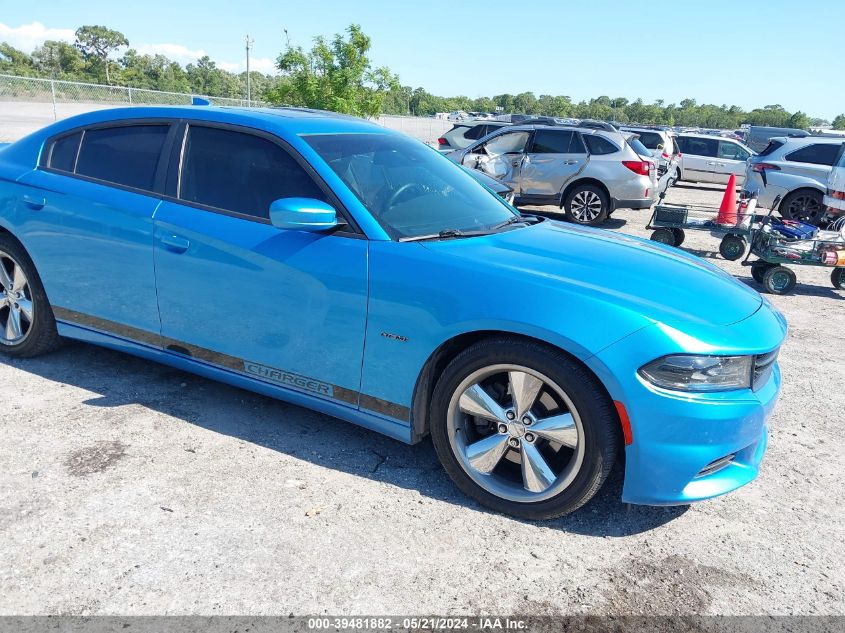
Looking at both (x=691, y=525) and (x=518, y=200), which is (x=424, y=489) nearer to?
(x=691, y=525)

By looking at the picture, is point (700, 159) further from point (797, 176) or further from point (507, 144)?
point (507, 144)

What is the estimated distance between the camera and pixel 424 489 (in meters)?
3.17

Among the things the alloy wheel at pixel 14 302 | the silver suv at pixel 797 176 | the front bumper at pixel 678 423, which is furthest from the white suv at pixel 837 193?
the alloy wheel at pixel 14 302

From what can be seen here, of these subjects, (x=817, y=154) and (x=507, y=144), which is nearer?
(x=507, y=144)

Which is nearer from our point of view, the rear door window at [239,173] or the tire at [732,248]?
the rear door window at [239,173]

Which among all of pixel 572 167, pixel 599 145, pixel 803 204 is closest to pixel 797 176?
pixel 803 204

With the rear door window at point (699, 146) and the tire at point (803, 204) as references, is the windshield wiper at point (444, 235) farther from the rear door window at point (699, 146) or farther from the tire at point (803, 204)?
the rear door window at point (699, 146)

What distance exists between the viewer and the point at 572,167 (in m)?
11.8

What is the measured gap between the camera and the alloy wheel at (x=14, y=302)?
426 centimetres

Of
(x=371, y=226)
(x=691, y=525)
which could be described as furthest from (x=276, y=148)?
(x=691, y=525)

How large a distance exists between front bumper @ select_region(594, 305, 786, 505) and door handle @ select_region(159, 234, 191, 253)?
7.25 feet

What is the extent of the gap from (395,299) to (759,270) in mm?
6874

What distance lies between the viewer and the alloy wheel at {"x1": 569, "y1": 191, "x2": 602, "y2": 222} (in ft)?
38.8

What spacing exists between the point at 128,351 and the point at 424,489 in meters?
2.04
